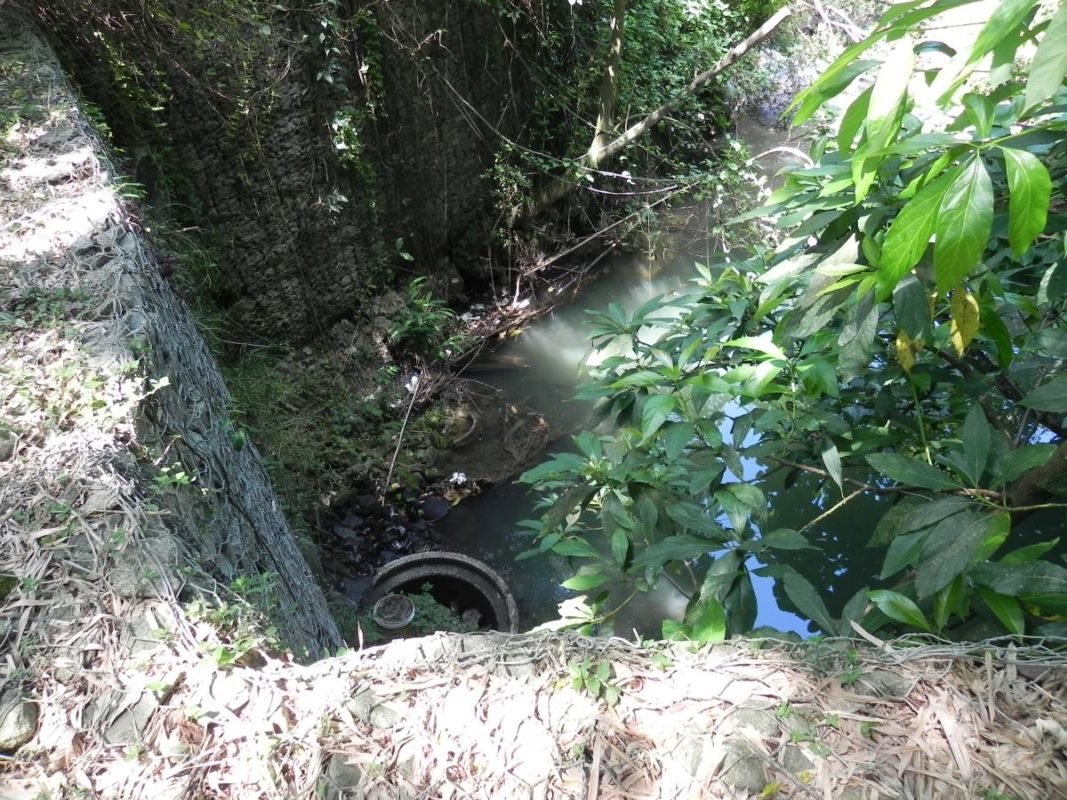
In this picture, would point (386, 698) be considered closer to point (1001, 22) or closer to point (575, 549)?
point (575, 549)

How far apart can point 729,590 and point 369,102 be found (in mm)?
4040

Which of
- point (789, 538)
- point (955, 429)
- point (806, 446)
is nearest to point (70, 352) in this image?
point (789, 538)

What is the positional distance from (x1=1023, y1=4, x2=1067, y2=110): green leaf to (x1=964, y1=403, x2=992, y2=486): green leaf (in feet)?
2.64

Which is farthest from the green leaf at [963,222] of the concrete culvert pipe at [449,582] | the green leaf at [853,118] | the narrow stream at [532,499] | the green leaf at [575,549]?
the concrete culvert pipe at [449,582]

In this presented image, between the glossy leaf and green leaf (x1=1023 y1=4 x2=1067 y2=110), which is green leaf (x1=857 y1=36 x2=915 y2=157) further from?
the glossy leaf

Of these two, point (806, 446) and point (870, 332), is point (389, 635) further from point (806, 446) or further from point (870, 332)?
point (870, 332)

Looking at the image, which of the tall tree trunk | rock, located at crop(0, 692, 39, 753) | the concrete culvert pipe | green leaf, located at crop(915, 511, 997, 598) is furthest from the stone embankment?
the tall tree trunk

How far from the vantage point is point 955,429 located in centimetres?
187

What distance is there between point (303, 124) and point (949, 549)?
4.18 meters

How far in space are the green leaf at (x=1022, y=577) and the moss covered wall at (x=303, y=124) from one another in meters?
4.16

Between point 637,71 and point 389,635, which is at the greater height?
point 637,71

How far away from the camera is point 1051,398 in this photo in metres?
1.20


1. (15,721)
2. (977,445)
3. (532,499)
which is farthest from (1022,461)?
(532,499)

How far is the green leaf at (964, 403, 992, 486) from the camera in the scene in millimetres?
1269
